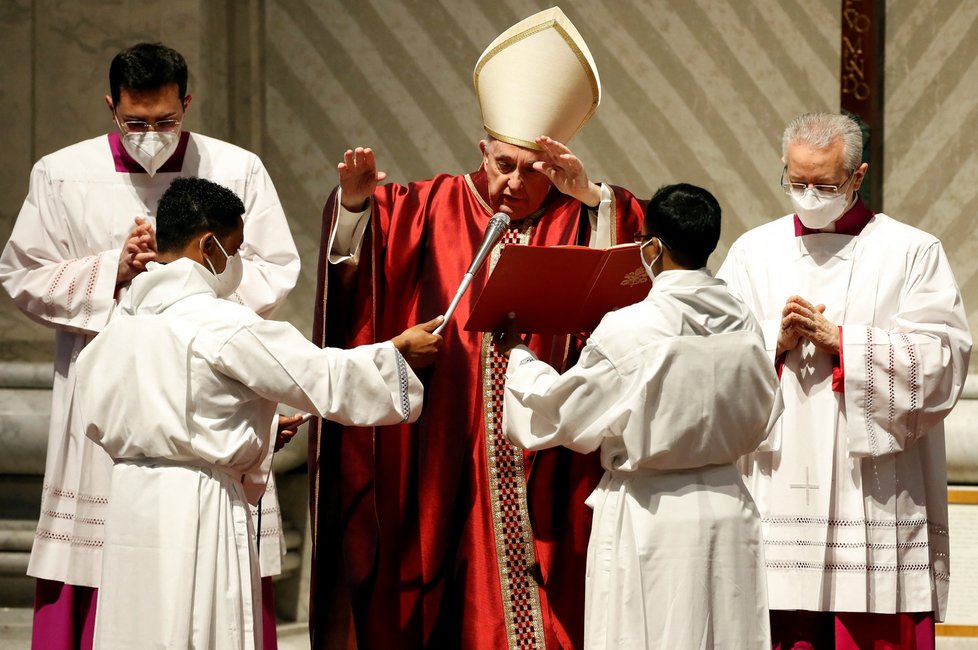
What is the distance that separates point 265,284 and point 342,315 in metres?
0.49

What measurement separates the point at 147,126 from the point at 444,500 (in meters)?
1.54

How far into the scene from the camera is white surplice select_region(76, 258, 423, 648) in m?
3.96

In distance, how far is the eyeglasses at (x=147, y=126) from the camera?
198 inches

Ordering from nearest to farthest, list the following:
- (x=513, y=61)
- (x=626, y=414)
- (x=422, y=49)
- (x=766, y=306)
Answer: (x=626, y=414) < (x=513, y=61) < (x=766, y=306) < (x=422, y=49)

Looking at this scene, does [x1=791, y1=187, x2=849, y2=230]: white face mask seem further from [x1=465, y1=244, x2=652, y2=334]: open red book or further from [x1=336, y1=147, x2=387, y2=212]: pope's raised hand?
[x1=336, y1=147, x2=387, y2=212]: pope's raised hand

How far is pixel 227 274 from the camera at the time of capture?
4191 millimetres

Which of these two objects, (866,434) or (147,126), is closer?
(866,434)

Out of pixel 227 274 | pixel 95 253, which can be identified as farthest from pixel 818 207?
pixel 95 253

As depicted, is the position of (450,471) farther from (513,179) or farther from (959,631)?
(959,631)

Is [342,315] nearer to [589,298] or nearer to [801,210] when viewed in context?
→ [589,298]

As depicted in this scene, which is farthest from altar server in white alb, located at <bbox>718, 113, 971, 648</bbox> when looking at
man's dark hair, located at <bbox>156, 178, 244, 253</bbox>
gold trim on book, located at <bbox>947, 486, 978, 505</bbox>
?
man's dark hair, located at <bbox>156, 178, 244, 253</bbox>

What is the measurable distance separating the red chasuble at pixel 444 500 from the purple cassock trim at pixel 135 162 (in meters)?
0.74

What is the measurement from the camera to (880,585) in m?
4.75

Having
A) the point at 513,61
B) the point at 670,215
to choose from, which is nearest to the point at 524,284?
the point at 670,215
